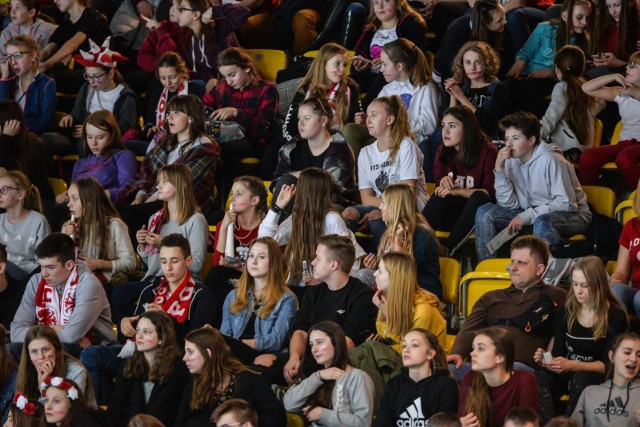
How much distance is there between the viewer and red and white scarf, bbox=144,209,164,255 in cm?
769

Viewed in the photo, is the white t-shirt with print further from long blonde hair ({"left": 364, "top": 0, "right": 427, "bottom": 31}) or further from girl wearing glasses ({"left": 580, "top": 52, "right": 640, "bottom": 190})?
long blonde hair ({"left": 364, "top": 0, "right": 427, "bottom": 31})

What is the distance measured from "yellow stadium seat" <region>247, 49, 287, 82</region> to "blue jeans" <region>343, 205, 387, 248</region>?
2.41 m

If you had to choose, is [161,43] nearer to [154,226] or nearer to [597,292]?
[154,226]

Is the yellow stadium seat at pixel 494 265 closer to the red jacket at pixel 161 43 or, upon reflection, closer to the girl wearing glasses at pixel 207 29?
the girl wearing glasses at pixel 207 29

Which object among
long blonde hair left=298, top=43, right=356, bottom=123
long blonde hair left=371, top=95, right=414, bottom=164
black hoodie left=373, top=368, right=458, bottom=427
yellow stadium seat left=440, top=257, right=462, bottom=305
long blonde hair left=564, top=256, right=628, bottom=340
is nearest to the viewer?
black hoodie left=373, top=368, right=458, bottom=427

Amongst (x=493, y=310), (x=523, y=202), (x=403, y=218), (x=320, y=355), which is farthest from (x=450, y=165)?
(x=320, y=355)

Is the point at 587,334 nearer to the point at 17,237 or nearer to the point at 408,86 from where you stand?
the point at 408,86

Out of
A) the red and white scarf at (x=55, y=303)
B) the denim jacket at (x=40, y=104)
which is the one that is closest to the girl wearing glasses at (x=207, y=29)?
the denim jacket at (x=40, y=104)

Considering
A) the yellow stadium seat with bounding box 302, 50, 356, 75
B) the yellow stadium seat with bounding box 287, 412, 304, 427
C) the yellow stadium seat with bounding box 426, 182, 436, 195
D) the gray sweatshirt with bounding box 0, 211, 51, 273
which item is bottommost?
the gray sweatshirt with bounding box 0, 211, 51, 273

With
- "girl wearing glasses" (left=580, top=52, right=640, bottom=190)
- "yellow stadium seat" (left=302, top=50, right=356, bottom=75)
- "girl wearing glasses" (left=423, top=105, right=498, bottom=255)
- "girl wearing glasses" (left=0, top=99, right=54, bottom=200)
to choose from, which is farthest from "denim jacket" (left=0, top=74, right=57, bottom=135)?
"girl wearing glasses" (left=580, top=52, right=640, bottom=190)

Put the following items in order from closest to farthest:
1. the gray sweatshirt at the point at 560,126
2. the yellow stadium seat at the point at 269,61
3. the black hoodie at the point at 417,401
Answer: the black hoodie at the point at 417,401, the gray sweatshirt at the point at 560,126, the yellow stadium seat at the point at 269,61

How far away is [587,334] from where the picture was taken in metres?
6.15

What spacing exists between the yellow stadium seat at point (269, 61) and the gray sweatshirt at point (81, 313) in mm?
3062

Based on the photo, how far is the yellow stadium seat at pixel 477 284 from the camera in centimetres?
677
